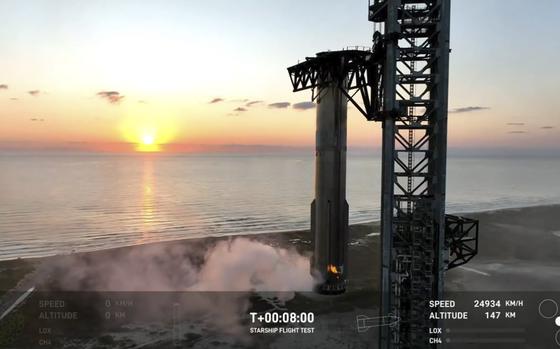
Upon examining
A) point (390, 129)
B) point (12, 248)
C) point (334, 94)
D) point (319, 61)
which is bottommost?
point (12, 248)

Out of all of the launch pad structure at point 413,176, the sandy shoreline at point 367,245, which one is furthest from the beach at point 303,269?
the launch pad structure at point 413,176

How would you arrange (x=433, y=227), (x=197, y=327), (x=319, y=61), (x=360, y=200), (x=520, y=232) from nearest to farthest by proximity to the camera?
(x=433, y=227) → (x=197, y=327) → (x=319, y=61) → (x=520, y=232) → (x=360, y=200)

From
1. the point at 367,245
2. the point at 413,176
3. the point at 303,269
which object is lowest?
the point at 367,245

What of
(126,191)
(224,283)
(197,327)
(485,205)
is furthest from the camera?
(126,191)

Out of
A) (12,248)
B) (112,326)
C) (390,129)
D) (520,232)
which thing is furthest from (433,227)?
(12,248)

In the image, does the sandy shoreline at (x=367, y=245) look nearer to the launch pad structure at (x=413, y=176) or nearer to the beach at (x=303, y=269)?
the beach at (x=303, y=269)

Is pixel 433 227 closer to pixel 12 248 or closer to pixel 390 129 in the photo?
pixel 390 129

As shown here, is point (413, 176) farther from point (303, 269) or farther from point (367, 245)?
point (367, 245)

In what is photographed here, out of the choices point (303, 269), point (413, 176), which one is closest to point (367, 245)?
point (303, 269)
